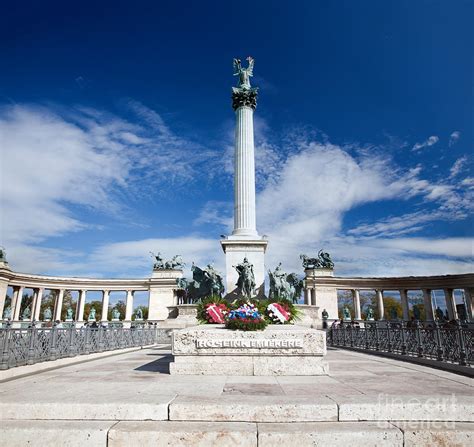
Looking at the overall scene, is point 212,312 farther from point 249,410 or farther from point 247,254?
point 247,254

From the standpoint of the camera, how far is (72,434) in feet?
16.9

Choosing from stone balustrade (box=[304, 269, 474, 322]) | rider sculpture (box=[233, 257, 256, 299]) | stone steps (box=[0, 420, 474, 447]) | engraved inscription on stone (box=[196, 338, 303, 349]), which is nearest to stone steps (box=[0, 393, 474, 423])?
stone steps (box=[0, 420, 474, 447])

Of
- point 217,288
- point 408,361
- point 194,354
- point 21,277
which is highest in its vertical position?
point 21,277

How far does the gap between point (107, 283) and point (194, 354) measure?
68.9m

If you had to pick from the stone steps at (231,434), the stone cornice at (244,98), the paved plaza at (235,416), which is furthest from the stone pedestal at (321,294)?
the stone steps at (231,434)

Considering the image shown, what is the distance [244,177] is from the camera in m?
36.2

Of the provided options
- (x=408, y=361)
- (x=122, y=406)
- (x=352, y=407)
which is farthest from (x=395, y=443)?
(x=408, y=361)

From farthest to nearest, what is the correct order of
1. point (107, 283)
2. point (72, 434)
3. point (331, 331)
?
point (107, 283) → point (331, 331) → point (72, 434)

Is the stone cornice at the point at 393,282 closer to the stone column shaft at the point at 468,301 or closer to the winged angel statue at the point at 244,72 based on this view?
the stone column shaft at the point at 468,301

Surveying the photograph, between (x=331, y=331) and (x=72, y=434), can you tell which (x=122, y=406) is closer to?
(x=72, y=434)

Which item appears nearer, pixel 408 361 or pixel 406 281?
pixel 408 361

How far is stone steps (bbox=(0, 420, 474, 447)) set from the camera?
5004mm

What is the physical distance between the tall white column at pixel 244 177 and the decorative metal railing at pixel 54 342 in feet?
51.3

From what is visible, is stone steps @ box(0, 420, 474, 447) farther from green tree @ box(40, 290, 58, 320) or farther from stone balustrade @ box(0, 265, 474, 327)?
green tree @ box(40, 290, 58, 320)
